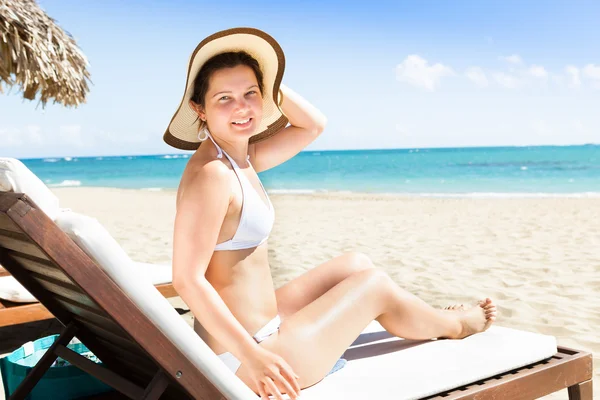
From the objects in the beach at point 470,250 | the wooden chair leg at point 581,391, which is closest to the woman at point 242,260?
the wooden chair leg at point 581,391

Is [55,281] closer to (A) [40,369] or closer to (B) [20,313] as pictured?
(A) [40,369]

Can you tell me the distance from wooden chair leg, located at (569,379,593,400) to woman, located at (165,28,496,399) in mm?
656

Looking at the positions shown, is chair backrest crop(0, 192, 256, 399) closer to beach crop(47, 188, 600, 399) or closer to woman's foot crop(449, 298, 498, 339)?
woman's foot crop(449, 298, 498, 339)

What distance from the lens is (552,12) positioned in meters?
53.7

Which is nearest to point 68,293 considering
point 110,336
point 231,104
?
point 110,336

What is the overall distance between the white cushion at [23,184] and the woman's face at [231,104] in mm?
650

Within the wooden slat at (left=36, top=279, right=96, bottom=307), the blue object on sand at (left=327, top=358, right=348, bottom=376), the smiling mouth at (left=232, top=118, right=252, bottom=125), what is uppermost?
the smiling mouth at (left=232, top=118, right=252, bottom=125)

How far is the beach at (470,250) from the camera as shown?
486cm

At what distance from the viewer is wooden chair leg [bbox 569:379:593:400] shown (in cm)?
256

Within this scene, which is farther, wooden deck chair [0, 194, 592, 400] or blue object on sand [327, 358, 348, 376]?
blue object on sand [327, 358, 348, 376]

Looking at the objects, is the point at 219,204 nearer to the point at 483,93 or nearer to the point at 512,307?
the point at 512,307

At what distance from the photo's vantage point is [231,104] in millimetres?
2088

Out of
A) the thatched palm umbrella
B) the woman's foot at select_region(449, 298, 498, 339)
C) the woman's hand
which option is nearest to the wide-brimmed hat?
the woman's hand

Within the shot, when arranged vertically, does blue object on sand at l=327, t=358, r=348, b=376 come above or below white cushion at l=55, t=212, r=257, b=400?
below
